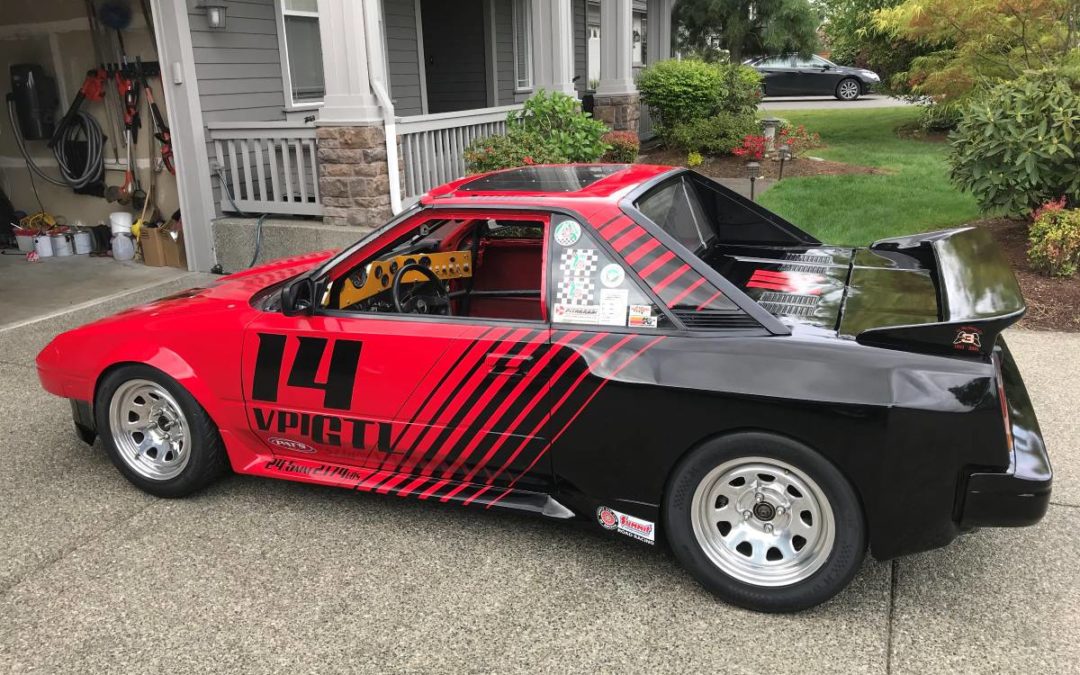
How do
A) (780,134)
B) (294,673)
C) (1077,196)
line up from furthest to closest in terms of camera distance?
(780,134)
(1077,196)
(294,673)

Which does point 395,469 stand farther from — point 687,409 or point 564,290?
point 687,409

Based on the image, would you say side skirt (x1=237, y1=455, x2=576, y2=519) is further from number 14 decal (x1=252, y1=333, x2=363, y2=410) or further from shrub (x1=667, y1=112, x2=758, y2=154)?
shrub (x1=667, y1=112, x2=758, y2=154)

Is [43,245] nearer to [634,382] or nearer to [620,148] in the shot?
[620,148]

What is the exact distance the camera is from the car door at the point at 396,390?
3307 millimetres

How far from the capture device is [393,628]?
119 inches

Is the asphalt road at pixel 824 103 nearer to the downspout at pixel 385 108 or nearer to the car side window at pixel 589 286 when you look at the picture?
the downspout at pixel 385 108

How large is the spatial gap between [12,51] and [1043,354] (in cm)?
1053

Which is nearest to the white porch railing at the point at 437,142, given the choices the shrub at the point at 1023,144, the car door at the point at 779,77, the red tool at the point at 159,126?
the red tool at the point at 159,126

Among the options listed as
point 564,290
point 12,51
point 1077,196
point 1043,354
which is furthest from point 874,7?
point 564,290

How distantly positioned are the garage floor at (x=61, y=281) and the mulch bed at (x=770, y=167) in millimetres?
7276

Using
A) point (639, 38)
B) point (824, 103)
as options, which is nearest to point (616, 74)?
point (639, 38)

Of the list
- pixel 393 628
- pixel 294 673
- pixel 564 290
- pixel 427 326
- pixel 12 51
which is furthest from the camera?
pixel 12 51

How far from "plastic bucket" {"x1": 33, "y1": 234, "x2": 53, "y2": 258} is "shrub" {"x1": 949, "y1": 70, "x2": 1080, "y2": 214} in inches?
373

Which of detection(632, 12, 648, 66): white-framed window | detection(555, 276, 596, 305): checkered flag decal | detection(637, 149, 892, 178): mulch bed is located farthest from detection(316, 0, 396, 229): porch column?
detection(632, 12, 648, 66): white-framed window
